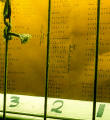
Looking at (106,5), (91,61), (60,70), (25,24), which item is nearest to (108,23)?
(106,5)

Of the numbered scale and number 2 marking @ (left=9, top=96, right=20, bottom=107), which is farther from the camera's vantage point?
number 2 marking @ (left=9, top=96, right=20, bottom=107)

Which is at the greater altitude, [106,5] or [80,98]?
[106,5]

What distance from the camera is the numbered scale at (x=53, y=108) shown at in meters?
2.29

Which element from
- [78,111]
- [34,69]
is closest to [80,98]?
[78,111]

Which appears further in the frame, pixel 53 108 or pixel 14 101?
pixel 14 101

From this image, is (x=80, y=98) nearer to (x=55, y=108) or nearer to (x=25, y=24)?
(x=55, y=108)

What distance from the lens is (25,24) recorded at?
247 cm

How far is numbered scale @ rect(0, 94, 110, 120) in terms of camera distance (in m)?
2.29

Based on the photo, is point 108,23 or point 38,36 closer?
point 108,23

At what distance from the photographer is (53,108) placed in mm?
2410

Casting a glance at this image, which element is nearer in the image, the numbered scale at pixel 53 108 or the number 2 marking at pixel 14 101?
the numbered scale at pixel 53 108

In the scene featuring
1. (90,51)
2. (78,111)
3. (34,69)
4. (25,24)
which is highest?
(25,24)

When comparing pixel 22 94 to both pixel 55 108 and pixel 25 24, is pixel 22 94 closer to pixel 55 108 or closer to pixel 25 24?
pixel 55 108

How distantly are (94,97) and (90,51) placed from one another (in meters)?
0.33
